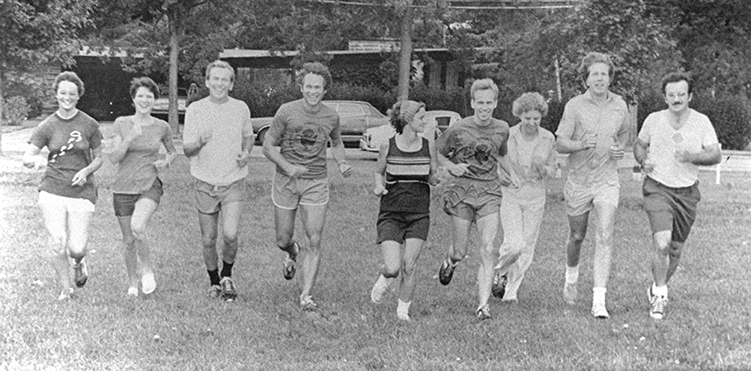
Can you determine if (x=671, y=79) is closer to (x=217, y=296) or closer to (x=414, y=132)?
(x=414, y=132)

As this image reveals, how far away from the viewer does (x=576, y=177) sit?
7891 millimetres

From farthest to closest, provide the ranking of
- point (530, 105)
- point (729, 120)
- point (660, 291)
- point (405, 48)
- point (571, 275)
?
1. point (729, 120)
2. point (405, 48)
3. point (571, 275)
4. point (530, 105)
5. point (660, 291)

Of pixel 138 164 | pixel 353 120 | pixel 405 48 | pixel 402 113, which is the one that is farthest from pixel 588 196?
pixel 405 48

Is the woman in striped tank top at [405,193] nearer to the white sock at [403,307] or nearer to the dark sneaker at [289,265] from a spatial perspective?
the white sock at [403,307]

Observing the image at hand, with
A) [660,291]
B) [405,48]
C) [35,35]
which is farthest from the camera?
[405,48]

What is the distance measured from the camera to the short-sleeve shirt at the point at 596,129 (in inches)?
305

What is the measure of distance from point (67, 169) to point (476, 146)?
10.9 ft

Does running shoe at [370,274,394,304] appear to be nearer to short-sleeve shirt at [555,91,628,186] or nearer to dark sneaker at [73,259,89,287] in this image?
short-sleeve shirt at [555,91,628,186]

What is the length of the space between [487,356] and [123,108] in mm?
42286

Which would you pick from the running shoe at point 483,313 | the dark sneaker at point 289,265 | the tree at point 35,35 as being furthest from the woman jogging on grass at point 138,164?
the tree at point 35,35

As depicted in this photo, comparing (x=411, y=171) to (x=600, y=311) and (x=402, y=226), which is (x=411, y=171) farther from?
(x=600, y=311)

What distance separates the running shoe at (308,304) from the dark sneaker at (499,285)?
62.8 inches

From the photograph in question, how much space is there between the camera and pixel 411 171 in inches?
294

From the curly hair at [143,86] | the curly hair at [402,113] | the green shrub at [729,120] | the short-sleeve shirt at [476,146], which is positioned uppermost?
the curly hair at [143,86]
